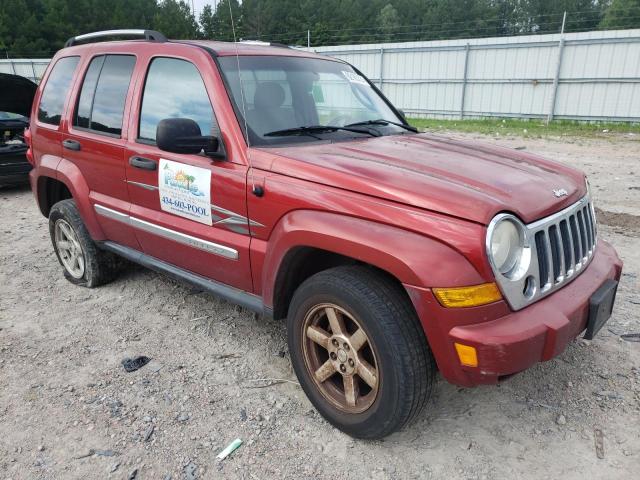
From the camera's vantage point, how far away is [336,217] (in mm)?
2314

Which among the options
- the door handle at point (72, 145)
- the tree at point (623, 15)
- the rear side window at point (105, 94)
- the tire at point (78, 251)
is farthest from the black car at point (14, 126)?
the tree at point (623, 15)

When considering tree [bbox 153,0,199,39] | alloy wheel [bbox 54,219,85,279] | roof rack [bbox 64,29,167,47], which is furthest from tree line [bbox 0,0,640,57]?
alloy wheel [bbox 54,219,85,279]

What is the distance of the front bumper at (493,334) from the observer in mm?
2002

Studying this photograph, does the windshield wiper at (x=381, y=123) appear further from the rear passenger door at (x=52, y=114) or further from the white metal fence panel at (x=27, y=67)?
the white metal fence panel at (x=27, y=67)

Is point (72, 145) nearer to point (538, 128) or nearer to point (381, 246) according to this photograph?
point (381, 246)

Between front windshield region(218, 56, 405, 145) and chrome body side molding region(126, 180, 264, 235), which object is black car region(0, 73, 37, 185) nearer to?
front windshield region(218, 56, 405, 145)

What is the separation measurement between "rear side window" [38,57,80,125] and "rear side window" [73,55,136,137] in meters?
0.29

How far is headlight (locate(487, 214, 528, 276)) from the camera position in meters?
2.03

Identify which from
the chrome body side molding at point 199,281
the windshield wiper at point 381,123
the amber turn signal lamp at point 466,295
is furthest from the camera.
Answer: the windshield wiper at point 381,123

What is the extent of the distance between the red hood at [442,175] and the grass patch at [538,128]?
11208 mm

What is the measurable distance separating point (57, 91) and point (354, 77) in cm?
251

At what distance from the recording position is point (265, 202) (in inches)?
103

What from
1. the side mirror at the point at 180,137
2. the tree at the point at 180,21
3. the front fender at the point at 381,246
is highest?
the tree at the point at 180,21

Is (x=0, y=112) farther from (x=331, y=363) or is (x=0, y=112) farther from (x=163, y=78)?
(x=331, y=363)
